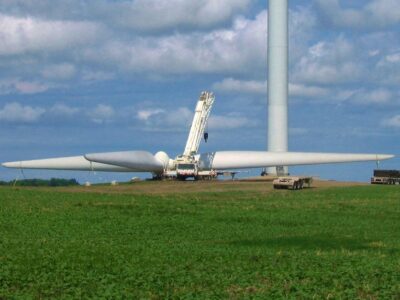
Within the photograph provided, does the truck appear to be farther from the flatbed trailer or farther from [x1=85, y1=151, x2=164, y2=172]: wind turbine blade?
[x1=85, y1=151, x2=164, y2=172]: wind turbine blade

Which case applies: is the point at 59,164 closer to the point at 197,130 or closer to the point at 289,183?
the point at 197,130

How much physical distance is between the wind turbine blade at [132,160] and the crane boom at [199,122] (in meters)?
3.77

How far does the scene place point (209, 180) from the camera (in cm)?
8681

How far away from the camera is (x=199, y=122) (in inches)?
3674

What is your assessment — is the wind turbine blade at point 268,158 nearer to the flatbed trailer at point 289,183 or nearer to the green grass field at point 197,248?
the flatbed trailer at point 289,183

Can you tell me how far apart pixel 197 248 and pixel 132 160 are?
6127 centimetres

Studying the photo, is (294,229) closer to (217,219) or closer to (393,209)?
(217,219)

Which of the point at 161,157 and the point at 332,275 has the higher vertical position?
the point at 161,157

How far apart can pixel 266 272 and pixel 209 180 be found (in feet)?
213

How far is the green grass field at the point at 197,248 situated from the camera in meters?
19.4

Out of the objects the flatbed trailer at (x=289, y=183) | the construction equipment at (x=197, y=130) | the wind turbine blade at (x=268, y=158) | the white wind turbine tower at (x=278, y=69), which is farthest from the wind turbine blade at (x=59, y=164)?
the flatbed trailer at (x=289, y=183)

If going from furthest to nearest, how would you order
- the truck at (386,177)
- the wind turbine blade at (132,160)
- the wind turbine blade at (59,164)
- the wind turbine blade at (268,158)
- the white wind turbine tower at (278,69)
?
the white wind turbine tower at (278,69)
the wind turbine blade at (59,164)
the wind turbine blade at (268,158)
the wind turbine blade at (132,160)
the truck at (386,177)

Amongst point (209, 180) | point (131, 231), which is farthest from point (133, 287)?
point (209, 180)

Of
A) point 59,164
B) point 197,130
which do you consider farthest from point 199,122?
point 59,164
